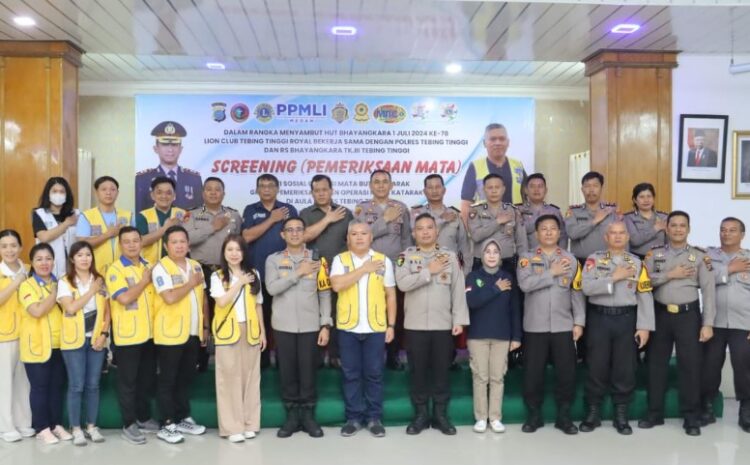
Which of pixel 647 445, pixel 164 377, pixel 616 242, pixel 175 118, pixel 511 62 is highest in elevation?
pixel 511 62

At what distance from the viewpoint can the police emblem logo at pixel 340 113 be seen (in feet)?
22.8

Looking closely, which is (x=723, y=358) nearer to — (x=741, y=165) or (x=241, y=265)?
(x=741, y=165)

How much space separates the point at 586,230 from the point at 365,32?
2312 mm

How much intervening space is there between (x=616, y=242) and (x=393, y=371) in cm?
189

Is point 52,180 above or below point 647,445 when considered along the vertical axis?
above

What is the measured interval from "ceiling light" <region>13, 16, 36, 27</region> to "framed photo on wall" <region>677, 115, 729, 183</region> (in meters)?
5.35

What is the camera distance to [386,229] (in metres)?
5.09

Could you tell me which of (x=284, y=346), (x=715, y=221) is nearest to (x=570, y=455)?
(x=284, y=346)

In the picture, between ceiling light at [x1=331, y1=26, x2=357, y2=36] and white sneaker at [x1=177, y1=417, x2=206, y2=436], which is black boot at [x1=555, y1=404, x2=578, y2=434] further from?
ceiling light at [x1=331, y1=26, x2=357, y2=36]

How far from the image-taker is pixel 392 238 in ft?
16.7

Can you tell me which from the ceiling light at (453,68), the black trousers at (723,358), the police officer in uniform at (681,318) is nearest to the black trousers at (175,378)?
the police officer in uniform at (681,318)

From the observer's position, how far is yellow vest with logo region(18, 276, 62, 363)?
414 centimetres

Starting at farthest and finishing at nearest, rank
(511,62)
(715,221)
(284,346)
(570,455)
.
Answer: (511,62)
(715,221)
(284,346)
(570,455)

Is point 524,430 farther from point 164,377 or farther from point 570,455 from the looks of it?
point 164,377
